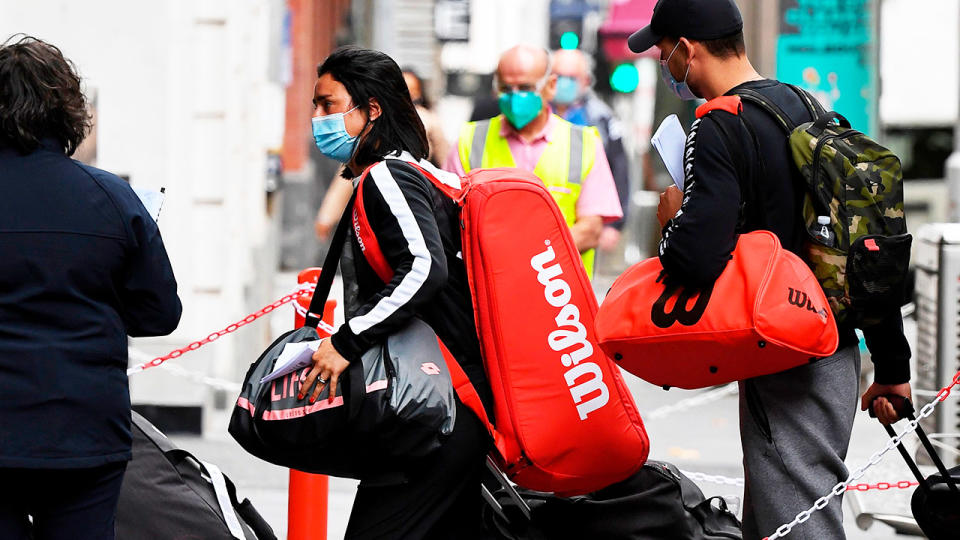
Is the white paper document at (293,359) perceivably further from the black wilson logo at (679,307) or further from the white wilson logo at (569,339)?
the black wilson logo at (679,307)

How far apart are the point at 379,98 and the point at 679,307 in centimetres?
109

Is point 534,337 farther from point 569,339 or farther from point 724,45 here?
point 724,45

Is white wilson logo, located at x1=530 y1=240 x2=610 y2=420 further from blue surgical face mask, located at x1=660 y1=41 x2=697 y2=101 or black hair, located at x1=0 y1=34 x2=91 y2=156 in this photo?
black hair, located at x1=0 y1=34 x2=91 y2=156

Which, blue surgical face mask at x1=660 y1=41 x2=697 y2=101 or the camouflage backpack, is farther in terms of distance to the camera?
blue surgical face mask at x1=660 y1=41 x2=697 y2=101

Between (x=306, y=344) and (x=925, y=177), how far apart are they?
14450mm

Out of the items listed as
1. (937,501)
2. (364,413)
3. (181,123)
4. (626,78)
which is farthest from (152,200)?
(626,78)

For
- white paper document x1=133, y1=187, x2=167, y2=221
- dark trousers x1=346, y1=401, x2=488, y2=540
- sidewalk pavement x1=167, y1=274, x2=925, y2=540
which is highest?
white paper document x1=133, y1=187, x2=167, y2=221

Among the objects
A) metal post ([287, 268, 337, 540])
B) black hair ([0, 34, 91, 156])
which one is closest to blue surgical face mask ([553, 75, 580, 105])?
metal post ([287, 268, 337, 540])

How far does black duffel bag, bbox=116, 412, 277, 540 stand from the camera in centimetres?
466

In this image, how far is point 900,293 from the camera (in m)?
4.05

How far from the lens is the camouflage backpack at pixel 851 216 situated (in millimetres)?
3936

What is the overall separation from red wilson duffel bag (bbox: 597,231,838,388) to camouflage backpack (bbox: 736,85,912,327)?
11 centimetres

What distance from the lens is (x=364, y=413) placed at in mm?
4059

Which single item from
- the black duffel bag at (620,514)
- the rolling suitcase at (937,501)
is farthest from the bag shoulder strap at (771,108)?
the black duffel bag at (620,514)
